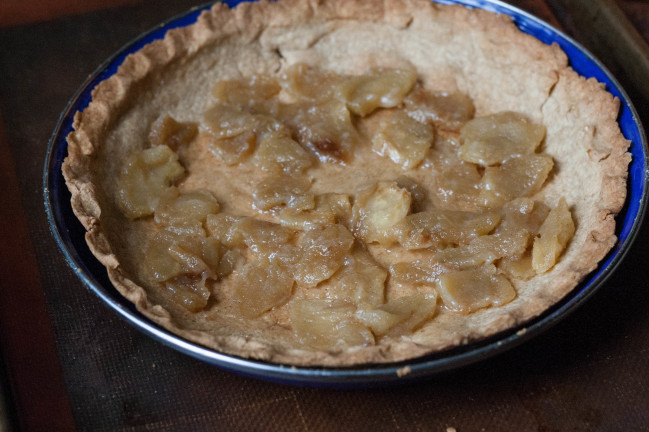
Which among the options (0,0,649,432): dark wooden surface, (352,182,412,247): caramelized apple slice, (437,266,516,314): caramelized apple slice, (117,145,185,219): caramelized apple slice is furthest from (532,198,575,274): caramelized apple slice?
(117,145,185,219): caramelized apple slice

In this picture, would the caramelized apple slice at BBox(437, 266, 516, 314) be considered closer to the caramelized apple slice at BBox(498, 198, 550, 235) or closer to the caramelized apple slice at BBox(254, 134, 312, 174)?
the caramelized apple slice at BBox(498, 198, 550, 235)

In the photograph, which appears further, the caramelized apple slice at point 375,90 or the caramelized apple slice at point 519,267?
the caramelized apple slice at point 375,90

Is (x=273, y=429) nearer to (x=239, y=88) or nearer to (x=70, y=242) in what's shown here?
(x=70, y=242)

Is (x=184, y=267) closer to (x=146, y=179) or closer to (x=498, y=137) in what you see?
(x=146, y=179)

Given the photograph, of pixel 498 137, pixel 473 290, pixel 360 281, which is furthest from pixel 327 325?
pixel 498 137

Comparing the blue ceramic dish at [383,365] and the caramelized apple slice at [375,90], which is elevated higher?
the caramelized apple slice at [375,90]

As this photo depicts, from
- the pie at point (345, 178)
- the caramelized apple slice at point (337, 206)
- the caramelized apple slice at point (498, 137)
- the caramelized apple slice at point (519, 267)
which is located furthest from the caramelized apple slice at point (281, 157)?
the caramelized apple slice at point (519, 267)

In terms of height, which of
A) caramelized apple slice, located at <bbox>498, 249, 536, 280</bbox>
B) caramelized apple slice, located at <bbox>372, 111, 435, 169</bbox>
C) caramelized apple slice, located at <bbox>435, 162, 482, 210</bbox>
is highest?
caramelized apple slice, located at <bbox>372, 111, 435, 169</bbox>

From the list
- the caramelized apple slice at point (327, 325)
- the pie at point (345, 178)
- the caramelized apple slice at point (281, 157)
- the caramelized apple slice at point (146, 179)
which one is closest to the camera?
the caramelized apple slice at point (327, 325)

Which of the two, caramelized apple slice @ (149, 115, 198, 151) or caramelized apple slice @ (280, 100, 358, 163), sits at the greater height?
caramelized apple slice @ (280, 100, 358, 163)

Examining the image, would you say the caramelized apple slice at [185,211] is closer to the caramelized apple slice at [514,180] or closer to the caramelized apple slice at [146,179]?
the caramelized apple slice at [146,179]
